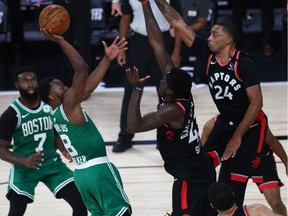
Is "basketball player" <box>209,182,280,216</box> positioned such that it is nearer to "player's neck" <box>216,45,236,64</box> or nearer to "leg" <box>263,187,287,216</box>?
"leg" <box>263,187,287,216</box>

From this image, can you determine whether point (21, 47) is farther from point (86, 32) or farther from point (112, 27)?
point (86, 32)

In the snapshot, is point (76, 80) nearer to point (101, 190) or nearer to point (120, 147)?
point (101, 190)

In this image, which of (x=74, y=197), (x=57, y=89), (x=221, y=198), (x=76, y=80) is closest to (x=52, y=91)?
(x=57, y=89)

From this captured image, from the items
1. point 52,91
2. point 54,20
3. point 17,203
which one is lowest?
point 17,203

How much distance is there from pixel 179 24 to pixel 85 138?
4.15ft

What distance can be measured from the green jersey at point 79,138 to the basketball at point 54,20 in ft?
1.97

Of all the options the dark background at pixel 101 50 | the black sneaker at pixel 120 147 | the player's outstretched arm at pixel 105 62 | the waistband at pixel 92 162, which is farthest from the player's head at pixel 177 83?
the dark background at pixel 101 50

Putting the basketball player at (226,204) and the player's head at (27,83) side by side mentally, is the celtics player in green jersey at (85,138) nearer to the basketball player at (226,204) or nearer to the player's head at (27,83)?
the player's head at (27,83)

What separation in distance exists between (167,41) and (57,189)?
2.72m

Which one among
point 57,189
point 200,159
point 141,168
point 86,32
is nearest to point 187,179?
point 200,159

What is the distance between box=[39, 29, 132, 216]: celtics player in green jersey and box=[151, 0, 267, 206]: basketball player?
787 millimetres

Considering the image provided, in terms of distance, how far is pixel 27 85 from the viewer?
272 inches

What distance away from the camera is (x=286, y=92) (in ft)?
37.2

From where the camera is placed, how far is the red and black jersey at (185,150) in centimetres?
620
